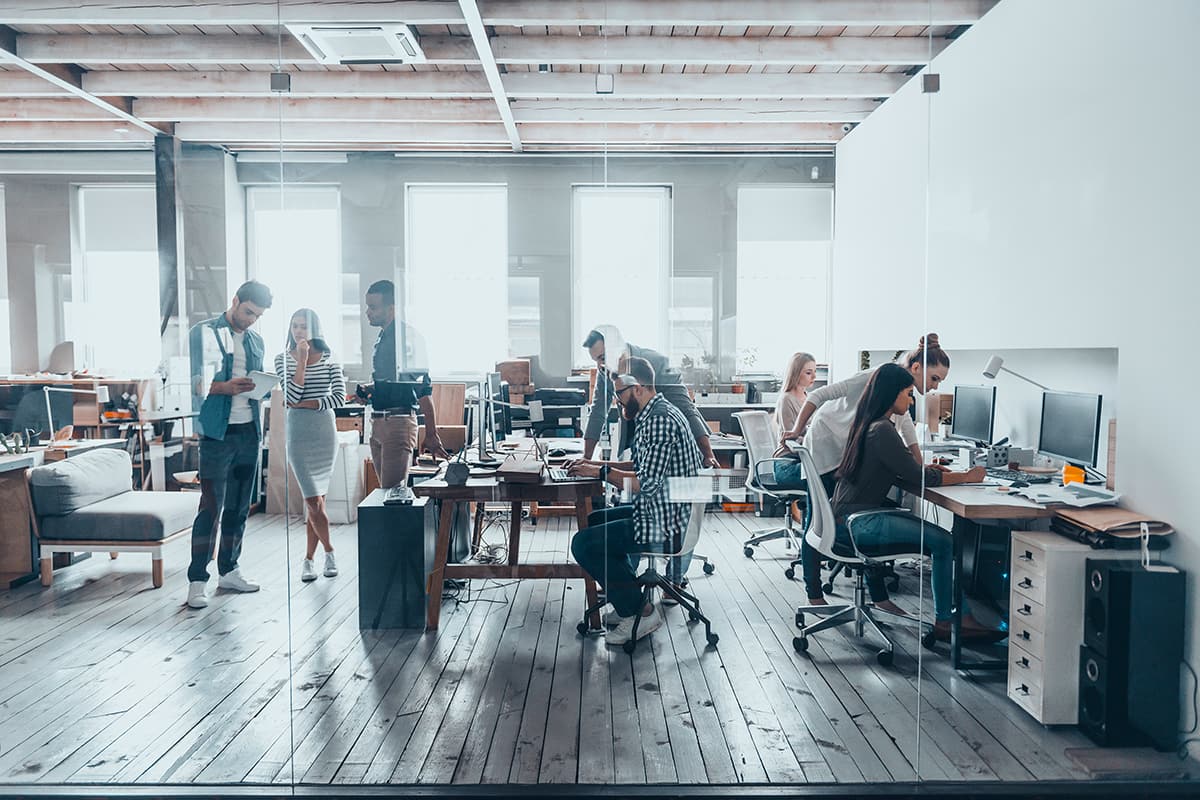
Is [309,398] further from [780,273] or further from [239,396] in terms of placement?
[780,273]

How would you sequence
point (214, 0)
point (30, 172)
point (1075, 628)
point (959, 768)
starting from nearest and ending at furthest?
1. point (959, 768)
2. point (1075, 628)
3. point (30, 172)
4. point (214, 0)

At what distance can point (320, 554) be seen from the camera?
308cm

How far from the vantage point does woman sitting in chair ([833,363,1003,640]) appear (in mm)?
3156

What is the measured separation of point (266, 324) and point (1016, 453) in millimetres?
3478

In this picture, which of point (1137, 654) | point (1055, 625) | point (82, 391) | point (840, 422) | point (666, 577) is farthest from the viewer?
point (840, 422)

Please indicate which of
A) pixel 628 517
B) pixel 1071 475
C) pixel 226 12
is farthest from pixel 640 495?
pixel 226 12

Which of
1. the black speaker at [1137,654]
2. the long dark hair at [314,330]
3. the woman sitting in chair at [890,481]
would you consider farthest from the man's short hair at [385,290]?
the black speaker at [1137,654]

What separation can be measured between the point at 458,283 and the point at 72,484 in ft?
6.54

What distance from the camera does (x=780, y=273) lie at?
9.96ft

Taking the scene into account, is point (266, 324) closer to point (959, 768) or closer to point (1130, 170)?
point (959, 768)

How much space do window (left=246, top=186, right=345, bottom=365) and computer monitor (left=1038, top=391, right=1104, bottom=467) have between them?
10.4 ft

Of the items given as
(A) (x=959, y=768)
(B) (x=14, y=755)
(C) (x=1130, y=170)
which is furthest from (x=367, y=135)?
(A) (x=959, y=768)

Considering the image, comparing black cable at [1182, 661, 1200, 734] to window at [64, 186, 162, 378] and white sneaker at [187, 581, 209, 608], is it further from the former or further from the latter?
window at [64, 186, 162, 378]

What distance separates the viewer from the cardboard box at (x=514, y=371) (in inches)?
115
